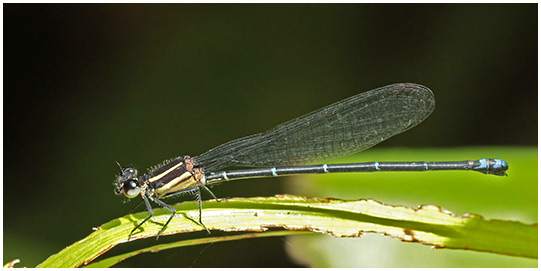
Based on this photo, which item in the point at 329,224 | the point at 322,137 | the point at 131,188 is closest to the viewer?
the point at 329,224

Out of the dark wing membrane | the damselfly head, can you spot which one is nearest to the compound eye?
the damselfly head

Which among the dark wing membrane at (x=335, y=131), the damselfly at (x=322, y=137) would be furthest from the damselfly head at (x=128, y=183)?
the dark wing membrane at (x=335, y=131)

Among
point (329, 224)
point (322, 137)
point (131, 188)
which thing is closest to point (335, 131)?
point (322, 137)

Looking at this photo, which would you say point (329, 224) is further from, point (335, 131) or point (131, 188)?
point (131, 188)

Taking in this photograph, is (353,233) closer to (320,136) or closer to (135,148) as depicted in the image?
(320,136)

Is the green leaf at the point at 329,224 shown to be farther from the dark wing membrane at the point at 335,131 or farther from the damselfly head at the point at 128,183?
the dark wing membrane at the point at 335,131

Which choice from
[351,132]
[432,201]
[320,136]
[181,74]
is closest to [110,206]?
[181,74]
